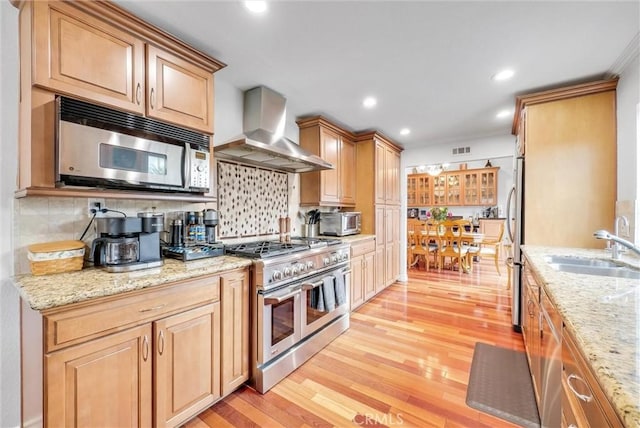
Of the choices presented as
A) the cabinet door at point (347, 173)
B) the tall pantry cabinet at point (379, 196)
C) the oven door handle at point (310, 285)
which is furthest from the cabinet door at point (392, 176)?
the oven door handle at point (310, 285)

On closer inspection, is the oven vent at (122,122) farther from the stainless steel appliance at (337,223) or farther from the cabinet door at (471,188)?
the cabinet door at (471,188)

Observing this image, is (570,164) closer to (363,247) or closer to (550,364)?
(550,364)

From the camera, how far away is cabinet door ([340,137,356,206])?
12.0ft

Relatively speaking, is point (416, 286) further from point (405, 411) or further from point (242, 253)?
point (242, 253)

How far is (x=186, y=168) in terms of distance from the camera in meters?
1.83

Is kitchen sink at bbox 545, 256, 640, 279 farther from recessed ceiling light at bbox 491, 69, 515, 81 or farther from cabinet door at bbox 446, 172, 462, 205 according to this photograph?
cabinet door at bbox 446, 172, 462, 205

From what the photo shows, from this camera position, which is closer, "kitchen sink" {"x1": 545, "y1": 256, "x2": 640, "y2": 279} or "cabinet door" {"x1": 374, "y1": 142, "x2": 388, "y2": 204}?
"kitchen sink" {"x1": 545, "y1": 256, "x2": 640, "y2": 279}

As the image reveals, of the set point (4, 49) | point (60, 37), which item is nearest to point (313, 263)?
point (60, 37)

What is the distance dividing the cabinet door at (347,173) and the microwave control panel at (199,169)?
2.03 metres

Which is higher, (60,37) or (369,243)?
(60,37)

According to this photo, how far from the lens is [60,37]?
52.5 inches

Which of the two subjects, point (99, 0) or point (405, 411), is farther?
point (405, 411)

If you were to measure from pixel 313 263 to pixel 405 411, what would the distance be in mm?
1221

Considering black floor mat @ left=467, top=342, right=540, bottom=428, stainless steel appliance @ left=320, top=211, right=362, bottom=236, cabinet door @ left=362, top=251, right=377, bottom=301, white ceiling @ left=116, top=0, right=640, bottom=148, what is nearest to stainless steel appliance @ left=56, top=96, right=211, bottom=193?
white ceiling @ left=116, top=0, right=640, bottom=148
